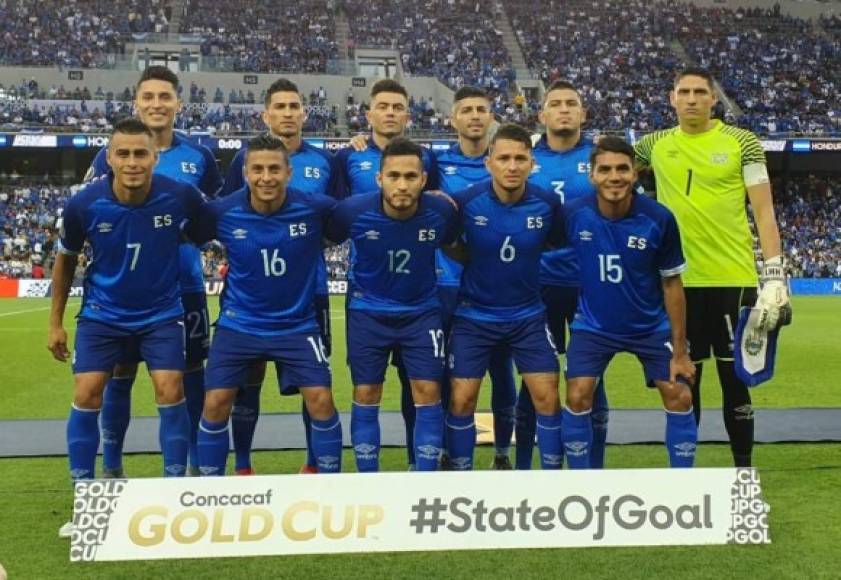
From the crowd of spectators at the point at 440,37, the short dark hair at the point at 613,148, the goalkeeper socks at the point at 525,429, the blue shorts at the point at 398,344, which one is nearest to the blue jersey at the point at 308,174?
the blue shorts at the point at 398,344

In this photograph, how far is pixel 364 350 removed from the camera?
4555mm

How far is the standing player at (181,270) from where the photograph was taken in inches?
198

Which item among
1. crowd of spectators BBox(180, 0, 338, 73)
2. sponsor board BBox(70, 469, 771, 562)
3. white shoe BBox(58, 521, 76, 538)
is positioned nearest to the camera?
sponsor board BBox(70, 469, 771, 562)

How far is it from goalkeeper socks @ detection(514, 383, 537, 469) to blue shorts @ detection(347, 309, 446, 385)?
2.83 feet

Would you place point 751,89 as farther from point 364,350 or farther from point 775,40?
point 364,350

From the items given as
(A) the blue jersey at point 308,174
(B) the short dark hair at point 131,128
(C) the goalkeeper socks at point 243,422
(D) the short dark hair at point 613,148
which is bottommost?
(C) the goalkeeper socks at point 243,422

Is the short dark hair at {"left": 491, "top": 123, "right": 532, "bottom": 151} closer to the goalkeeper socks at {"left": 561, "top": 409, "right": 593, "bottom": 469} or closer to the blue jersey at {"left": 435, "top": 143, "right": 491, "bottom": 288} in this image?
the blue jersey at {"left": 435, "top": 143, "right": 491, "bottom": 288}

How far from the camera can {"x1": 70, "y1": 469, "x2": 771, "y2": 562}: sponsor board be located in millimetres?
3568

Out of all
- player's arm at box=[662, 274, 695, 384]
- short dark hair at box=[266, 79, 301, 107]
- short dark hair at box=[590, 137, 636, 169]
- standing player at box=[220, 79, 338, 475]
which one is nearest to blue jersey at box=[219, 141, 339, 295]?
standing player at box=[220, 79, 338, 475]

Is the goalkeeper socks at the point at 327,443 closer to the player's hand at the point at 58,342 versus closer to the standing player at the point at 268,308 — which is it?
the standing player at the point at 268,308

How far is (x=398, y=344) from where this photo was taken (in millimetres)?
4559

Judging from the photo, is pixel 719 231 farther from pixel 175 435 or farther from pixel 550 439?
pixel 175 435

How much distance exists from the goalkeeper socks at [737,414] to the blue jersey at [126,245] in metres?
3.00

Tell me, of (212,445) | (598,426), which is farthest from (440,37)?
(212,445)
